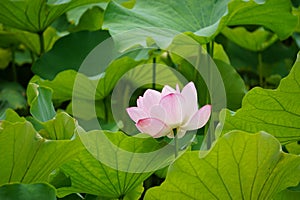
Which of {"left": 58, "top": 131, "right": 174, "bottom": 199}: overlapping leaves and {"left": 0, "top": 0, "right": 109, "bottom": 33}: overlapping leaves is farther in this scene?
{"left": 0, "top": 0, "right": 109, "bottom": 33}: overlapping leaves

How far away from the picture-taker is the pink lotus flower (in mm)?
932

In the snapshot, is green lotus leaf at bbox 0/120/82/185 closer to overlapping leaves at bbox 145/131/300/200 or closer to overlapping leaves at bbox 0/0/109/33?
overlapping leaves at bbox 145/131/300/200

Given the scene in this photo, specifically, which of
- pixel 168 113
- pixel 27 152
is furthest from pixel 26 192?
pixel 168 113

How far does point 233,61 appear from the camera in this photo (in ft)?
7.01

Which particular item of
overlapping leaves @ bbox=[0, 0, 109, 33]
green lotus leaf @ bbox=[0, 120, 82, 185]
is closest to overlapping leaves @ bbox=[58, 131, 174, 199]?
green lotus leaf @ bbox=[0, 120, 82, 185]

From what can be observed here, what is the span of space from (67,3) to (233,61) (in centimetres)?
78

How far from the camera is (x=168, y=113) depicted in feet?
3.10

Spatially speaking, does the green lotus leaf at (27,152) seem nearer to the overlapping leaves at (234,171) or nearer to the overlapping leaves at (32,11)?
the overlapping leaves at (234,171)

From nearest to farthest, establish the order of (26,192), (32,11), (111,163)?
(26,192)
(111,163)
(32,11)

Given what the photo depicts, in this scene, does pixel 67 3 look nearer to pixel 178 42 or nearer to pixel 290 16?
pixel 178 42

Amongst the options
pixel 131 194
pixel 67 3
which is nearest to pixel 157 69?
pixel 67 3

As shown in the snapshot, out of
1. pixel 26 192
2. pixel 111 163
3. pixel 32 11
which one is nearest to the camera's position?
pixel 26 192

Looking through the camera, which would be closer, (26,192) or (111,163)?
(26,192)

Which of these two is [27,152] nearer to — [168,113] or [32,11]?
[168,113]
